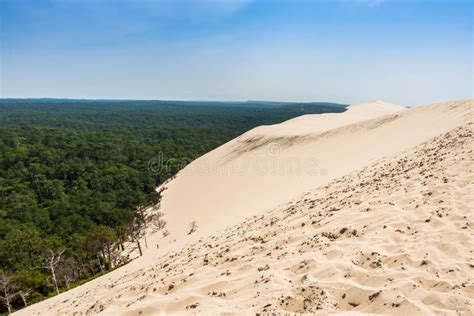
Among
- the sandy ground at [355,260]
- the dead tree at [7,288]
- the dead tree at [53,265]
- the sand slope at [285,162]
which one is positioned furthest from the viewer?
the dead tree at [53,265]

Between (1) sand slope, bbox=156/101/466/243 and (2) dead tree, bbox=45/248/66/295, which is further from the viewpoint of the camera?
(2) dead tree, bbox=45/248/66/295

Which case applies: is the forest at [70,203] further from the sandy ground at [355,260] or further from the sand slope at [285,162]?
the sandy ground at [355,260]

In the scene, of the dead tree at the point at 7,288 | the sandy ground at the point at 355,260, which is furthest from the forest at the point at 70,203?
the sandy ground at the point at 355,260

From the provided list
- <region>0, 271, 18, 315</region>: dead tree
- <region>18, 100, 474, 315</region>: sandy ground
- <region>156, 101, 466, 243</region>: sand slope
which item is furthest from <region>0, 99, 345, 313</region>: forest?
<region>18, 100, 474, 315</region>: sandy ground

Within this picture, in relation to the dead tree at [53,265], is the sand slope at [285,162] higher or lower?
higher

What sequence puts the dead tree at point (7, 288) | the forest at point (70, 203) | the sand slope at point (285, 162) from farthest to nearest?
the forest at point (70, 203), the sand slope at point (285, 162), the dead tree at point (7, 288)

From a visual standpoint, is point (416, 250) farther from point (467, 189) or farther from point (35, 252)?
point (35, 252)

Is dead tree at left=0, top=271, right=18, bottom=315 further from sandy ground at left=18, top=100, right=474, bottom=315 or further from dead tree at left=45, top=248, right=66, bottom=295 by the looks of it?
sandy ground at left=18, top=100, right=474, bottom=315

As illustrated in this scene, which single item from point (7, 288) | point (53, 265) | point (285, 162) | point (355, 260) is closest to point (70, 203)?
point (53, 265)

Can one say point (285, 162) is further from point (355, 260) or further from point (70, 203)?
point (70, 203)

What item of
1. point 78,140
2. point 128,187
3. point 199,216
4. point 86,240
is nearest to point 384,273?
point 199,216

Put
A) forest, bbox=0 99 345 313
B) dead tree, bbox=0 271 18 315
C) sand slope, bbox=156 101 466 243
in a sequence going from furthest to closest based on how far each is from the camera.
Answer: forest, bbox=0 99 345 313, sand slope, bbox=156 101 466 243, dead tree, bbox=0 271 18 315
